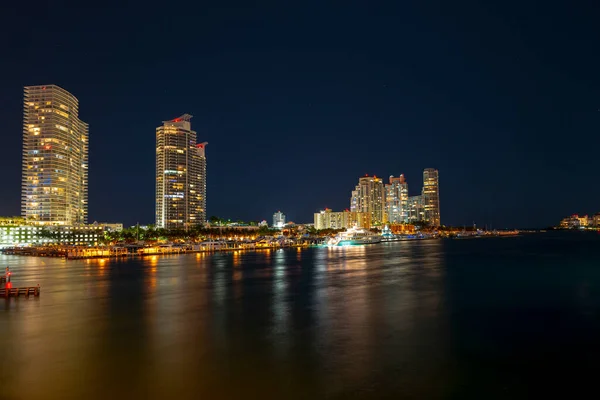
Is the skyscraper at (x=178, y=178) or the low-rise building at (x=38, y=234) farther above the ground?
the skyscraper at (x=178, y=178)

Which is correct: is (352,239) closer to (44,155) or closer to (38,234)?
(38,234)

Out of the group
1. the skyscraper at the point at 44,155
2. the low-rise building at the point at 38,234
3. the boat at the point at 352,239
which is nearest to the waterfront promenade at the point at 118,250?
the low-rise building at the point at 38,234

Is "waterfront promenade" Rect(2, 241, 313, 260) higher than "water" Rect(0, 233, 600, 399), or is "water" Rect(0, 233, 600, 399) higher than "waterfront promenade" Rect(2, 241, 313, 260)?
"waterfront promenade" Rect(2, 241, 313, 260)

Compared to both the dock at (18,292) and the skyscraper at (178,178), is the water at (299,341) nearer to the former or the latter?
the dock at (18,292)

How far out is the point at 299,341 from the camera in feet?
61.0

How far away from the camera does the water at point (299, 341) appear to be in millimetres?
13375

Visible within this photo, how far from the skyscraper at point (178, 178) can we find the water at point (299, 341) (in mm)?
136722

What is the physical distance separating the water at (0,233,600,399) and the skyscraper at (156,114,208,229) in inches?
5383

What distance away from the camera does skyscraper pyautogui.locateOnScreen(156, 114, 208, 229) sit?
168 meters

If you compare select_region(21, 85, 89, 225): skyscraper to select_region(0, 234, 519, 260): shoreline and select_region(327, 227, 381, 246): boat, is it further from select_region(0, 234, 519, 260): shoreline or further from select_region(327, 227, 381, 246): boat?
select_region(327, 227, 381, 246): boat

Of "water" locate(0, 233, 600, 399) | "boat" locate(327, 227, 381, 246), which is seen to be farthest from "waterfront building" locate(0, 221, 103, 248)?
"water" locate(0, 233, 600, 399)

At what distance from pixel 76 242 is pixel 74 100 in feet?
154

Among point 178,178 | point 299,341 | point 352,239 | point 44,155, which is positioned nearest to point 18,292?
point 299,341

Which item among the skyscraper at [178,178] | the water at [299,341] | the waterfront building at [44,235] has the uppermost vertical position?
the skyscraper at [178,178]
